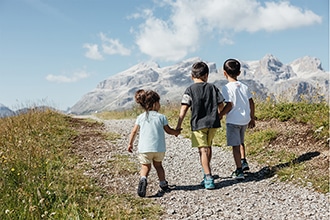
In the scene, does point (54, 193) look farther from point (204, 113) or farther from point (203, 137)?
point (204, 113)

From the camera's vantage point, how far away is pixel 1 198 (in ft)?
16.8

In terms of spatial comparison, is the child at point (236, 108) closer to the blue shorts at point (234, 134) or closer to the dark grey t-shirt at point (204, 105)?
the blue shorts at point (234, 134)

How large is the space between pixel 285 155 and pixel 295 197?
8.23 ft

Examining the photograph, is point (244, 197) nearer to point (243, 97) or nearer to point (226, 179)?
point (226, 179)

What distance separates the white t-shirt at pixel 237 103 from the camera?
7.33 m

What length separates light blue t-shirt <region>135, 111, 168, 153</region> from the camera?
655 cm

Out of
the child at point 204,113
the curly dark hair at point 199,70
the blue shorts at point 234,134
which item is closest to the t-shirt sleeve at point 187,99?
the child at point 204,113

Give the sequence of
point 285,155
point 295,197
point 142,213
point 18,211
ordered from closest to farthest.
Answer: point 18,211 < point 142,213 < point 295,197 < point 285,155

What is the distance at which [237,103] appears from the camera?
736 centimetres

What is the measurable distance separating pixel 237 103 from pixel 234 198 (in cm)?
206

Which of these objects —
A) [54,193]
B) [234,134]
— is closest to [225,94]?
[234,134]

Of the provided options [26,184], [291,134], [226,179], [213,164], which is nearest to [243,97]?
[226,179]

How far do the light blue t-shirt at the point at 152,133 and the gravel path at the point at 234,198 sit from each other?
2.91 ft

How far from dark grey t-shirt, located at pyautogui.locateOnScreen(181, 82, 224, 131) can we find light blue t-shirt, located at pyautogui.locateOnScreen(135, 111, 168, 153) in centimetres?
71
